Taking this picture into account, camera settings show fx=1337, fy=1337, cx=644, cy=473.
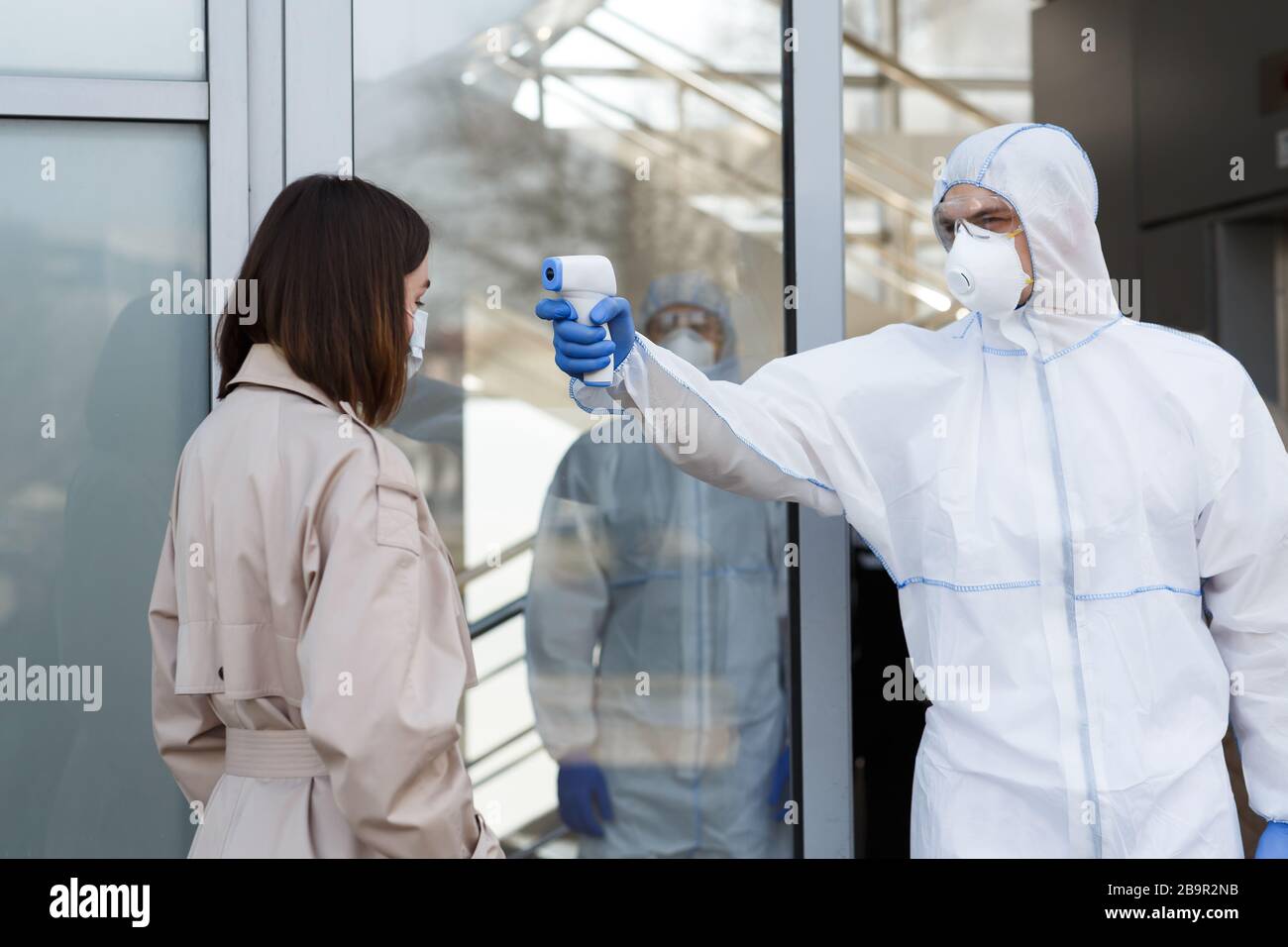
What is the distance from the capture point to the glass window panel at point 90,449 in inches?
81.0

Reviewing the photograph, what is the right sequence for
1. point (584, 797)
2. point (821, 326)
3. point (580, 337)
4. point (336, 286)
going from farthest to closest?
point (584, 797) < point (821, 326) < point (580, 337) < point (336, 286)

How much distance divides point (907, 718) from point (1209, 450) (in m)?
1.42

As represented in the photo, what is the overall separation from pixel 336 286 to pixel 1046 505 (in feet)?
3.14

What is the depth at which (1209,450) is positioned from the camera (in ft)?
5.89

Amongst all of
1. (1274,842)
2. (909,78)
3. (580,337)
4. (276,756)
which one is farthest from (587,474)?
(909,78)

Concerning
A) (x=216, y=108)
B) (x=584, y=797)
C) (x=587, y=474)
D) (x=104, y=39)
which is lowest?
(x=584, y=797)

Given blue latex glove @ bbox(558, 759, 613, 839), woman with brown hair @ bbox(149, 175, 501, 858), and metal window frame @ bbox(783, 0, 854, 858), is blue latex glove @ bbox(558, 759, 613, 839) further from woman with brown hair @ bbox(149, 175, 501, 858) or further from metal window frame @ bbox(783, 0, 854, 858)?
woman with brown hair @ bbox(149, 175, 501, 858)

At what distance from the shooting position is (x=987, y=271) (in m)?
1.79

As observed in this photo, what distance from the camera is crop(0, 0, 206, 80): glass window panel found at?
80.5 inches

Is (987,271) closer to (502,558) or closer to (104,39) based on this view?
(502,558)

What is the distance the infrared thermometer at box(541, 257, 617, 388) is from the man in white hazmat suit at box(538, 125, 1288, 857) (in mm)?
32

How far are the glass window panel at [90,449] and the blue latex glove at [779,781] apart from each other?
975 mm

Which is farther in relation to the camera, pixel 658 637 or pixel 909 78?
pixel 909 78

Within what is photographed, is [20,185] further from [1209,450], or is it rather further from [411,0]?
[1209,450]
